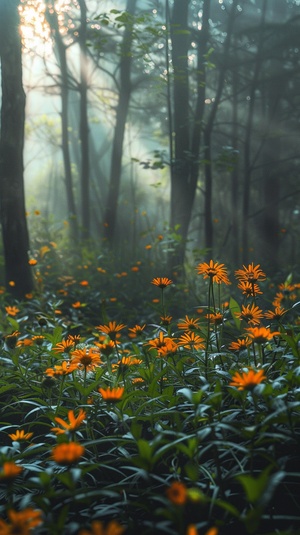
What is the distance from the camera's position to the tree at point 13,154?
3945 mm

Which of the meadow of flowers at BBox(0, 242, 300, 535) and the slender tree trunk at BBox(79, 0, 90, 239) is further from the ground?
Result: the slender tree trunk at BBox(79, 0, 90, 239)

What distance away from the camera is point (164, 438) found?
1.48 metres

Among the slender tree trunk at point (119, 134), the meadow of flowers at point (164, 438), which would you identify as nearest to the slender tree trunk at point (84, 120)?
the slender tree trunk at point (119, 134)

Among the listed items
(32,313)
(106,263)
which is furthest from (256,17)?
→ (32,313)

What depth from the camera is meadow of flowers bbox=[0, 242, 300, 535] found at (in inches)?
38.7

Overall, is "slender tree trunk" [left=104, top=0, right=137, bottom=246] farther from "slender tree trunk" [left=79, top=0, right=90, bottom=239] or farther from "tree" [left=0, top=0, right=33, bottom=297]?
"tree" [left=0, top=0, right=33, bottom=297]

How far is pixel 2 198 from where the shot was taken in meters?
4.23

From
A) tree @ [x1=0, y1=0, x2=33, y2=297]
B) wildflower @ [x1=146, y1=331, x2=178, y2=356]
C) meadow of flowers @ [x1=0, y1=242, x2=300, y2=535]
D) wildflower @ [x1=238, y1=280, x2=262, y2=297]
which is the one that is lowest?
meadow of flowers @ [x1=0, y1=242, x2=300, y2=535]

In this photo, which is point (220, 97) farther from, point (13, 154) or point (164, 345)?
point (164, 345)

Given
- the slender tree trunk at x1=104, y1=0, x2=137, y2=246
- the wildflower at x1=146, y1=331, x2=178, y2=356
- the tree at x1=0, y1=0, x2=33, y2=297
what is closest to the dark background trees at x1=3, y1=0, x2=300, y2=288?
the slender tree trunk at x1=104, y1=0, x2=137, y2=246

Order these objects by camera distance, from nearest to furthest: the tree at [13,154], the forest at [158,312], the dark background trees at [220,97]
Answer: the forest at [158,312] < the tree at [13,154] < the dark background trees at [220,97]

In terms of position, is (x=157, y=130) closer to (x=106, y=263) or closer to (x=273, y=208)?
(x=273, y=208)

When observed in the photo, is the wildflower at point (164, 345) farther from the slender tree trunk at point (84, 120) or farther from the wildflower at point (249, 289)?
the slender tree trunk at point (84, 120)

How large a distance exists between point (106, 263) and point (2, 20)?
2.81 metres
